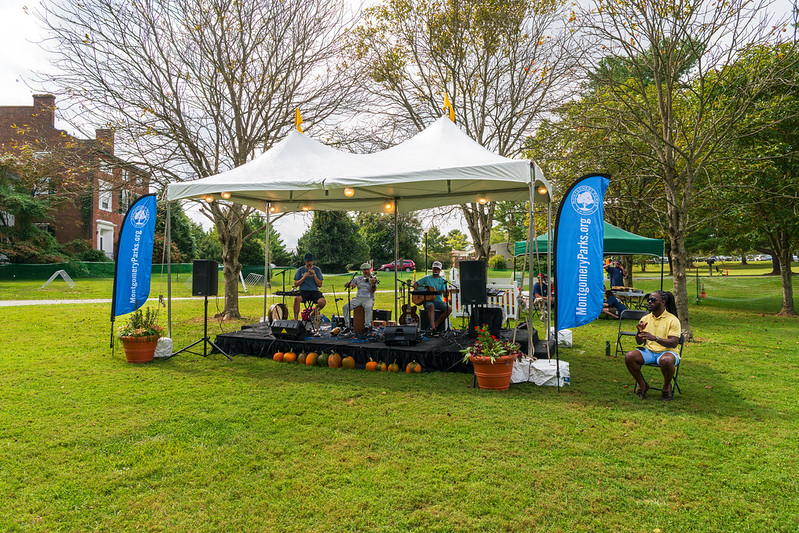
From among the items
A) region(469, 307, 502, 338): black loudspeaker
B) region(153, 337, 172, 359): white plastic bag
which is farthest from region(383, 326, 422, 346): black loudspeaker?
region(153, 337, 172, 359): white plastic bag

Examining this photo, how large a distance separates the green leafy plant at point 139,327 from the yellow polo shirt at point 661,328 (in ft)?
22.7

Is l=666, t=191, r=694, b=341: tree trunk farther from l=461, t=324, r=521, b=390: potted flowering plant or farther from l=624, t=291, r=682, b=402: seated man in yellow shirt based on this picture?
l=461, t=324, r=521, b=390: potted flowering plant

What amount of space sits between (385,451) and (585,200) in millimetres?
3736

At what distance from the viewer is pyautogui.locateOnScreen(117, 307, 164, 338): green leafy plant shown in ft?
23.0

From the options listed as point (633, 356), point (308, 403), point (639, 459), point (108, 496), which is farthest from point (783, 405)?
point (108, 496)

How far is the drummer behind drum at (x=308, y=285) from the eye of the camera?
29.9 ft

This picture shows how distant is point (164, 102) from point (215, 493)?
10.4 meters

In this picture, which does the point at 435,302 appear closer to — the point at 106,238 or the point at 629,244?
the point at 629,244

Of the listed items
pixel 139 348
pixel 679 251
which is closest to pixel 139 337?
pixel 139 348

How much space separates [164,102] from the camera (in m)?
10.9

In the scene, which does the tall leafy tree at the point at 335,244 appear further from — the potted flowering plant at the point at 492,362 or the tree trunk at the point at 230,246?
the potted flowering plant at the point at 492,362

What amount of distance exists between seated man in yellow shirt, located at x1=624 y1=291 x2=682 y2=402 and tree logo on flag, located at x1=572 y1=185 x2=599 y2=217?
1195 millimetres

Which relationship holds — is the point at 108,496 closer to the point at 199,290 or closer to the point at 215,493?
the point at 215,493

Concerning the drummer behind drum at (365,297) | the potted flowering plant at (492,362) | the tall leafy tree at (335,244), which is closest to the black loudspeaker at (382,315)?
the drummer behind drum at (365,297)
